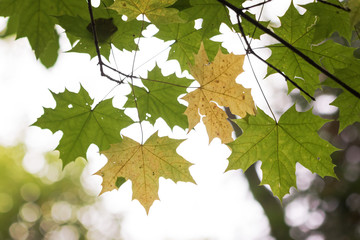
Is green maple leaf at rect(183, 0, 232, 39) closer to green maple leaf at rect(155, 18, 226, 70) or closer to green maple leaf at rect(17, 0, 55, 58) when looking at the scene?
green maple leaf at rect(155, 18, 226, 70)

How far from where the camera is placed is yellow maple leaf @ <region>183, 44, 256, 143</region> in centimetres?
158

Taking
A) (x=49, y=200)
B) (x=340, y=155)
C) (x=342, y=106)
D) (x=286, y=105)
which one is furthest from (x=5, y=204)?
(x=342, y=106)

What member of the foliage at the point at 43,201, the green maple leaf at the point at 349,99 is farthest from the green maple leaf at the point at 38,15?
the foliage at the point at 43,201

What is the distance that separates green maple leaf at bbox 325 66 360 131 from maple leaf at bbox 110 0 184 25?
922 mm

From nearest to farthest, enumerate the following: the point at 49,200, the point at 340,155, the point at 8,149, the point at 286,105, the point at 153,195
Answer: the point at 153,195 → the point at 340,155 → the point at 286,105 → the point at 8,149 → the point at 49,200

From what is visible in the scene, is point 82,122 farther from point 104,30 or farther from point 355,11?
point 355,11

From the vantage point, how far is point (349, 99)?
64.9 inches

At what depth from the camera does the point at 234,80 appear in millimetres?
1604

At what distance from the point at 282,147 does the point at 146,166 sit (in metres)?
0.81

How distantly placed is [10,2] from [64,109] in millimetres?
626

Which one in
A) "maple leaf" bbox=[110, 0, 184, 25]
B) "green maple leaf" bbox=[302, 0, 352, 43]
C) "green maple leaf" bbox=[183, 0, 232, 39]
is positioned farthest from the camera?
"green maple leaf" bbox=[183, 0, 232, 39]

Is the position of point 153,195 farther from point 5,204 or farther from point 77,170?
point 5,204

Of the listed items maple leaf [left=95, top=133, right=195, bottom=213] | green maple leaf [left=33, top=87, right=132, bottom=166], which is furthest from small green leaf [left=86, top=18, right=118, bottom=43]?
maple leaf [left=95, top=133, right=195, bottom=213]

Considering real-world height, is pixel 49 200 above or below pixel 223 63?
below
